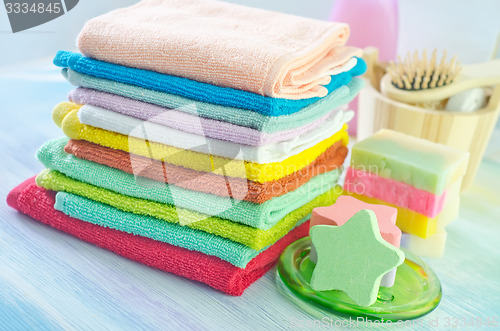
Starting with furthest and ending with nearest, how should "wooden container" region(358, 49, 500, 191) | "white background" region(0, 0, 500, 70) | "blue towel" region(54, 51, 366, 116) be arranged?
"white background" region(0, 0, 500, 70) → "wooden container" region(358, 49, 500, 191) → "blue towel" region(54, 51, 366, 116)

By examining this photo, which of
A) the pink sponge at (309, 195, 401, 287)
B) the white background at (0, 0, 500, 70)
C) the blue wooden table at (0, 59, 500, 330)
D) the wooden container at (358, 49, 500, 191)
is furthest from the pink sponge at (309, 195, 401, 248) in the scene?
the white background at (0, 0, 500, 70)

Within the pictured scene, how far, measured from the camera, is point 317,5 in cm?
133

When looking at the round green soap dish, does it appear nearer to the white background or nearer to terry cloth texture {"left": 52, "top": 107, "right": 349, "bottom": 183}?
terry cloth texture {"left": 52, "top": 107, "right": 349, "bottom": 183}

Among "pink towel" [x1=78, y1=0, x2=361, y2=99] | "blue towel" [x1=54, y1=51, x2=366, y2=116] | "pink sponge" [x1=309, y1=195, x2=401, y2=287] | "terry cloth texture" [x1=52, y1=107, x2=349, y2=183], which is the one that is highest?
"pink towel" [x1=78, y1=0, x2=361, y2=99]

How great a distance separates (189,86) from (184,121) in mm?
44

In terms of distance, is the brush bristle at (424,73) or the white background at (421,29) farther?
the white background at (421,29)

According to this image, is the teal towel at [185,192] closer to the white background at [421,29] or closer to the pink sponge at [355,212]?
the pink sponge at [355,212]

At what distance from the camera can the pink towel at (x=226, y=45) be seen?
2.19 ft

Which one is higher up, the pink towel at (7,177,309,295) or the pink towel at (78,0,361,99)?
the pink towel at (78,0,361,99)

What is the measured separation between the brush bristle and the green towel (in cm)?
27

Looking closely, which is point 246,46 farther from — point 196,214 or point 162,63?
point 196,214

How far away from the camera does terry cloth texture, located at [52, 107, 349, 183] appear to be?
692 mm

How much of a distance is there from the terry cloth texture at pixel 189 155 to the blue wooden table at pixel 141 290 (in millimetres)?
153

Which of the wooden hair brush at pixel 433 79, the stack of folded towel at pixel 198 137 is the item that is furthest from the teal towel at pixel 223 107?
the wooden hair brush at pixel 433 79
